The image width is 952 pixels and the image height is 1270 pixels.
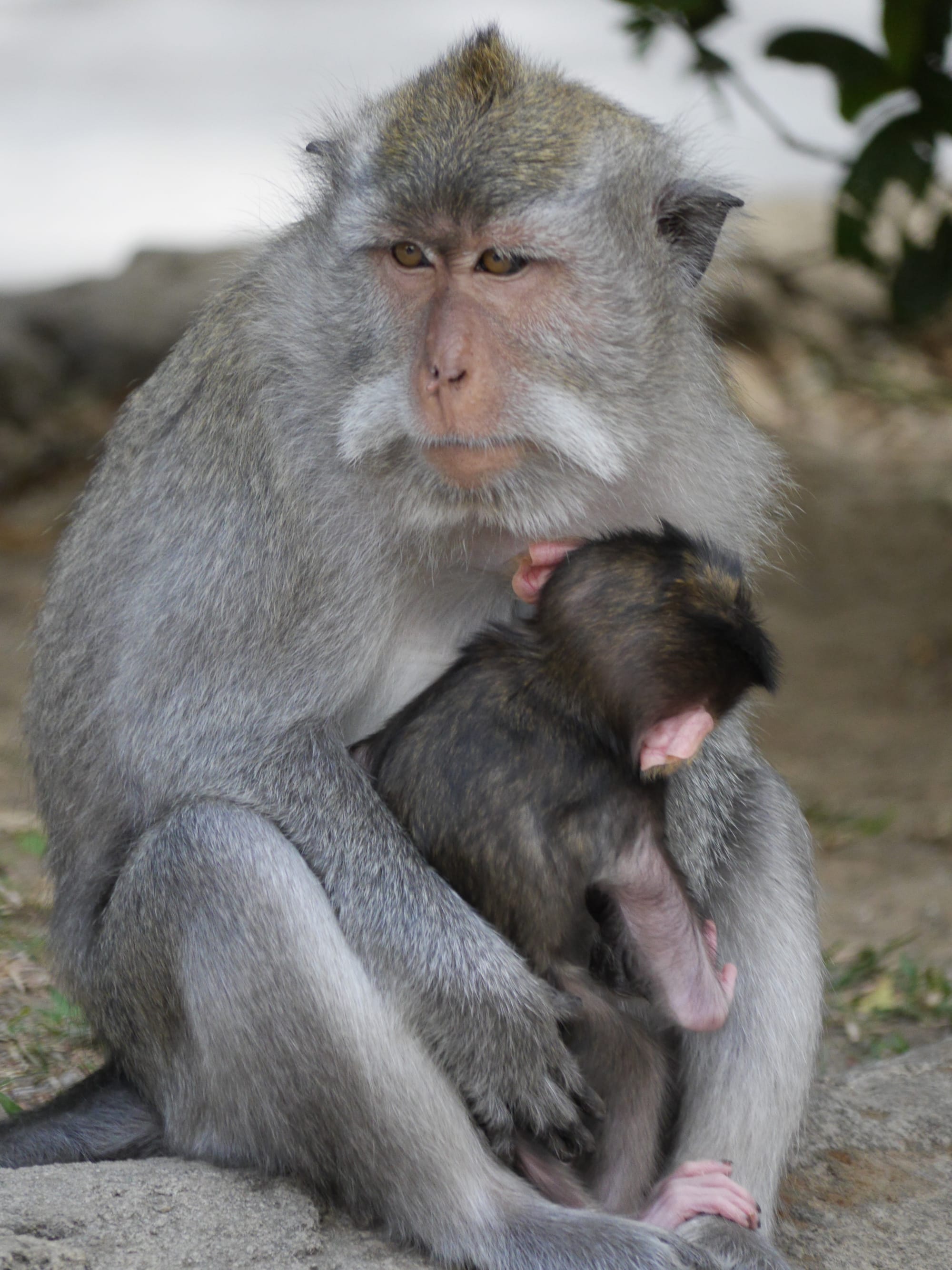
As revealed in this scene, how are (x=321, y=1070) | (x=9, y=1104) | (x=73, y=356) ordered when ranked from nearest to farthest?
(x=321, y=1070) < (x=9, y=1104) < (x=73, y=356)

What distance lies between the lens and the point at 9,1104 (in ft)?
13.3

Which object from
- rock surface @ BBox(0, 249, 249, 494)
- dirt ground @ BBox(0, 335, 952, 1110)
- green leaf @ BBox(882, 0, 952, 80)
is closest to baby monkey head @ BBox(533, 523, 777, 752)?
dirt ground @ BBox(0, 335, 952, 1110)

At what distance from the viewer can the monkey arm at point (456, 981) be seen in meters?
3.18

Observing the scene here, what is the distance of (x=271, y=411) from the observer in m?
3.58

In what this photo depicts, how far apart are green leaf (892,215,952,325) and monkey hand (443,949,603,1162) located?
5.00 metres

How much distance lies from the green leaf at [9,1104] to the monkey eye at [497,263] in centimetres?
228

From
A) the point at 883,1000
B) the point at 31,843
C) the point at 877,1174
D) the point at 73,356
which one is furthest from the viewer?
the point at 73,356

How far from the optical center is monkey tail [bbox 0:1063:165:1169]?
11.3 feet

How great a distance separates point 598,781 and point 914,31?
4.19 metres

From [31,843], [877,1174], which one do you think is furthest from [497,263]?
[31,843]

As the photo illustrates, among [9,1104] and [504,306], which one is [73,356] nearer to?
[9,1104]

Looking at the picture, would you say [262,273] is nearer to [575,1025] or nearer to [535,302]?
[535,302]

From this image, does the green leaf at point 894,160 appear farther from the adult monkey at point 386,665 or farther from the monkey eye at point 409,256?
the monkey eye at point 409,256

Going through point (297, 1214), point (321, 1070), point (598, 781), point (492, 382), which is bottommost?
point (297, 1214)
